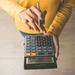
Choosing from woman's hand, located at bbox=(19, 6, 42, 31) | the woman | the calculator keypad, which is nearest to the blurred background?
the woman

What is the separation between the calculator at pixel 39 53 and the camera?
1.97 feet

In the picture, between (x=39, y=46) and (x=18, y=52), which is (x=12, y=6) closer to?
(x=39, y=46)

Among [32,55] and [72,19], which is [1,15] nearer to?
[72,19]

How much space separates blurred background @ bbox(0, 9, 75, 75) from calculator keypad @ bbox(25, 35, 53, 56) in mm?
484

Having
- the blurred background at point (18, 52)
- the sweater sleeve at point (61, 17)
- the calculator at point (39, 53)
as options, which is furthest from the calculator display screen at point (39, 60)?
the blurred background at point (18, 52)

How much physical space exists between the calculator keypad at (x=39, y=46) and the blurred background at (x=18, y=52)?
0.48 metres

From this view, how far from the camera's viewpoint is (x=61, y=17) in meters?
0.72

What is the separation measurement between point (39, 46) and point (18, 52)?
64 cm

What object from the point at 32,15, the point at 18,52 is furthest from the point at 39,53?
the point at 18,52

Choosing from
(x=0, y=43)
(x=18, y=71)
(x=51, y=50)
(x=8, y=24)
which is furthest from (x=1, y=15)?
(x=51, y=50)

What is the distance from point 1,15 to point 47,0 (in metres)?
0.93

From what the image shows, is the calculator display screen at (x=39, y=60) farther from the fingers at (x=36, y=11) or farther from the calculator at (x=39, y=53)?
the fingers at (x=36, y=11)

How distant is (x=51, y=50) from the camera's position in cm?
65

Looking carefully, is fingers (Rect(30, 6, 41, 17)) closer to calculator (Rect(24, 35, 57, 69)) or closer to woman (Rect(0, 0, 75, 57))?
woman (Rect(0, 0, 75, 57))
